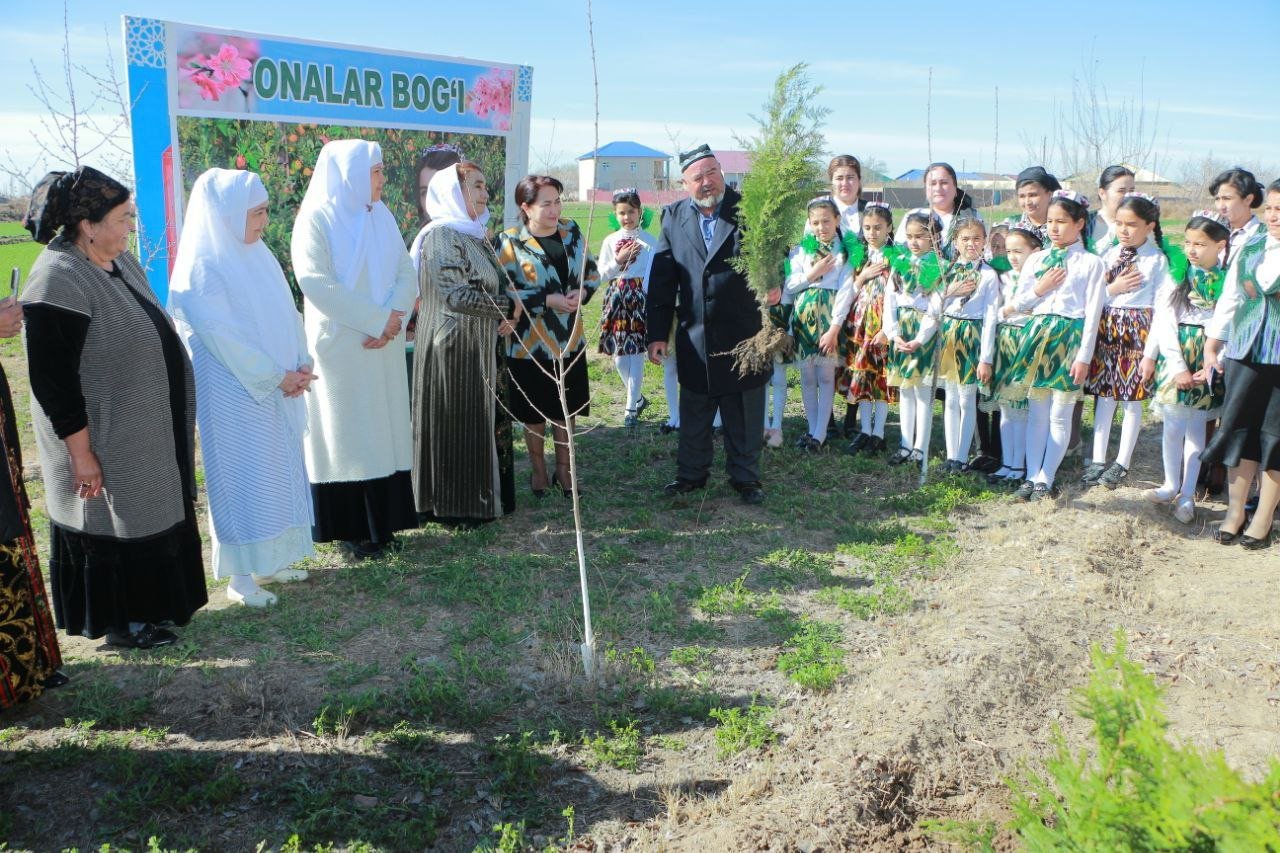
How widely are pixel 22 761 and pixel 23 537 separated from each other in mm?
847

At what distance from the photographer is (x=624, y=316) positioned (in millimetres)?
8008

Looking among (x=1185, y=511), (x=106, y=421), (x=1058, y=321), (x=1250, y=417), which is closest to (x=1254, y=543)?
(x=1185, y=511)

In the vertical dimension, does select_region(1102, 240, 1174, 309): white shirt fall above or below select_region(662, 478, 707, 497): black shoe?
above

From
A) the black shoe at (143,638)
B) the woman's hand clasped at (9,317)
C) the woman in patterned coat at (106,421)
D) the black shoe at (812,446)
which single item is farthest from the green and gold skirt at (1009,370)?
the woman's hand clasped at (9,317)

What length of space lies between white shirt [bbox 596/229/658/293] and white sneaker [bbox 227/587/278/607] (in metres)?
4.13

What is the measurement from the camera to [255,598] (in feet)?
15.7

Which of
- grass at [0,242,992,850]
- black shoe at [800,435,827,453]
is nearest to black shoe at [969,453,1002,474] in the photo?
grass at [0,242,992,850]

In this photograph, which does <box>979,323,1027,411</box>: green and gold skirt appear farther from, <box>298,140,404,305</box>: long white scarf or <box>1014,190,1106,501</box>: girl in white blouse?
<box>298,140,404,305</box>: long white scarf

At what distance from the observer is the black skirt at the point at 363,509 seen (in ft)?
17.5

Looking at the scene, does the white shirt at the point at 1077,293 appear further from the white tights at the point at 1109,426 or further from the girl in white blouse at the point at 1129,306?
the white tights at the point at 1109,426

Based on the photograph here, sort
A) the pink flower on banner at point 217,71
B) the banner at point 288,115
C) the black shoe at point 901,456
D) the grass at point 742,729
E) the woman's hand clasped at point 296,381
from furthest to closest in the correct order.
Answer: the black shoe at point 901,456 < the pink flower on banner at point 217,71 < the banner at point 288,115 < the woman's hand clasped at point 296,381 < the grass at point 742,729

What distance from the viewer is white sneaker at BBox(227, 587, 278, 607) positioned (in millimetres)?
4789

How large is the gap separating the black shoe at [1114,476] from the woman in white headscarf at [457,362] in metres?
4.05

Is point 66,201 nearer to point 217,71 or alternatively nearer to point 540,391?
point 217,71
